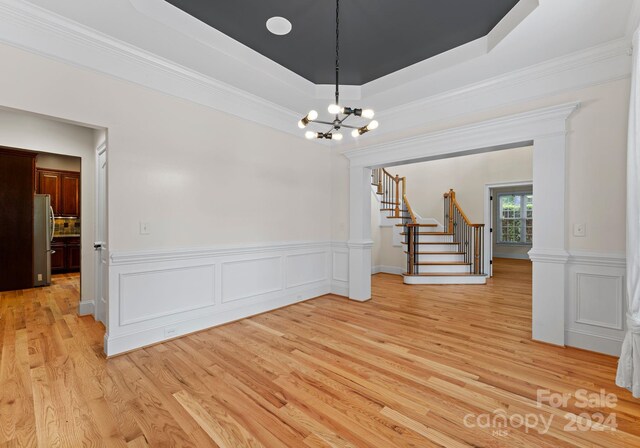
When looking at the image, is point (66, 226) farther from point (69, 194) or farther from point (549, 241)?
point (549, 241)

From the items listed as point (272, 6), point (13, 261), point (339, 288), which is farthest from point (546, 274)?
point (13, 261)

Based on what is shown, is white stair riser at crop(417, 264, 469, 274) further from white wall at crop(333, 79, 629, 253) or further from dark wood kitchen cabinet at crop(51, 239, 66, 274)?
dark wood kitchen cabinet at crop(51, 239, 66, 274)

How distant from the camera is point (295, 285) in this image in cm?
457

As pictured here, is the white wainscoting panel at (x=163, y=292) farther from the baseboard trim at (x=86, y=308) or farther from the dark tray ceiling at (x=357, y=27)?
the dark tray ceiling at (x=357, y=27)

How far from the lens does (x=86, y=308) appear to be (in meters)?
3.95

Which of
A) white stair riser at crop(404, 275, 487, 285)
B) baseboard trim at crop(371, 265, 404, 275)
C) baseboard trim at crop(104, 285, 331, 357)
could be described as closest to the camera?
baseboard trim at crop(104, 285, 331, 357)

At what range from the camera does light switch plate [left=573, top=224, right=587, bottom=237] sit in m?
2.87

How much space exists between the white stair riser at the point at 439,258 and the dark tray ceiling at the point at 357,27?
4.54m

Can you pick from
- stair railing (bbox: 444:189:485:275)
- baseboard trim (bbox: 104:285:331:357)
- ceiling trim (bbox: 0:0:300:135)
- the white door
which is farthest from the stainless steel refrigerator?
stair railing (bbox: 444:189:485:275)

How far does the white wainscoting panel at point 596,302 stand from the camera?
268 cm

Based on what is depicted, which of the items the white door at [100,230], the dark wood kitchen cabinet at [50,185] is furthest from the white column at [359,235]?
the dark wood kitchen cabinet at [50,185]

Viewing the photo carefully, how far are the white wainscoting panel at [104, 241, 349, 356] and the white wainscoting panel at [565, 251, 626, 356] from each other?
9.75ft

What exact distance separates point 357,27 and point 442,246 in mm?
5681

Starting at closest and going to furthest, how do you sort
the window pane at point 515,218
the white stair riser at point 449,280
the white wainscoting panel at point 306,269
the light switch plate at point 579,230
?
the light switch plate at point 579,230 → the white wainscoting panel at point 306,269 → the white stair riser at point 449,280 → the window pane at point 515,218
